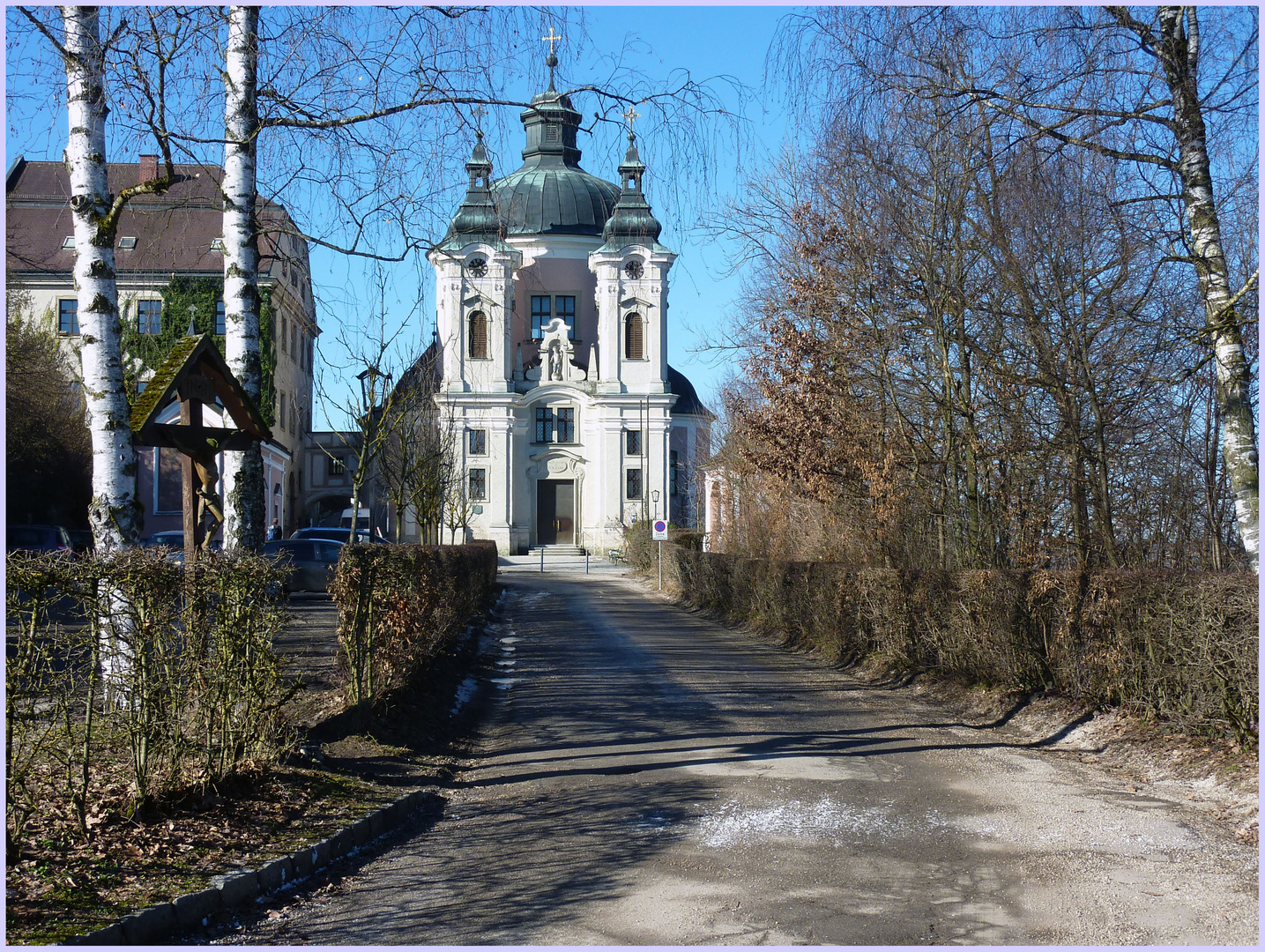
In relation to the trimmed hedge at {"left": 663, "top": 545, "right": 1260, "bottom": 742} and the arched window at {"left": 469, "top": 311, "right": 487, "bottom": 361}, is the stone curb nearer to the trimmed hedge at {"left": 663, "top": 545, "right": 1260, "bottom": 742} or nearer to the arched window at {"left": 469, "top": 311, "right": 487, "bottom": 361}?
the trimmed hedge at {"left": 663, "top": 545, "right": 1260, "bottom": 742}

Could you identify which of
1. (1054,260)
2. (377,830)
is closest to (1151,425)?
(1054,260)

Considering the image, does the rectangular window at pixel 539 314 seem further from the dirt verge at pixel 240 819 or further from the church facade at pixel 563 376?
the dirt verge at pixel 240 819

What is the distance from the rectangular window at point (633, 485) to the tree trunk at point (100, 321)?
163 ft

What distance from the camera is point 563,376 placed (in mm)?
59969

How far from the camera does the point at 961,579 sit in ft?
38.5

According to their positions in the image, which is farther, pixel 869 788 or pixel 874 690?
pixel 874 690

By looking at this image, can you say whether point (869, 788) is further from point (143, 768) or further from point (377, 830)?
point (143, 768)

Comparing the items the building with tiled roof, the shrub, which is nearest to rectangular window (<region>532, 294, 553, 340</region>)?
the building with tiled roof

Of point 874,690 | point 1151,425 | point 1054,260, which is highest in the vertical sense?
point 1054,260

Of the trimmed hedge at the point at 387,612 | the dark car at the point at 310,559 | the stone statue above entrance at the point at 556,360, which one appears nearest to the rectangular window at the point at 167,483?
the dark car at the point at 310,559

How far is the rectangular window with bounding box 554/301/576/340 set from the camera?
62.2 metres

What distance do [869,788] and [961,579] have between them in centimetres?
468

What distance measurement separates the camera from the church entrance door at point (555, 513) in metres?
59.7

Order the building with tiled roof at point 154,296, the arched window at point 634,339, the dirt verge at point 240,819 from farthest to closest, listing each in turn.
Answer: the arched window at point 634,339
the building with tiled roof at point 154,296
the dirt verge at point 240,819
